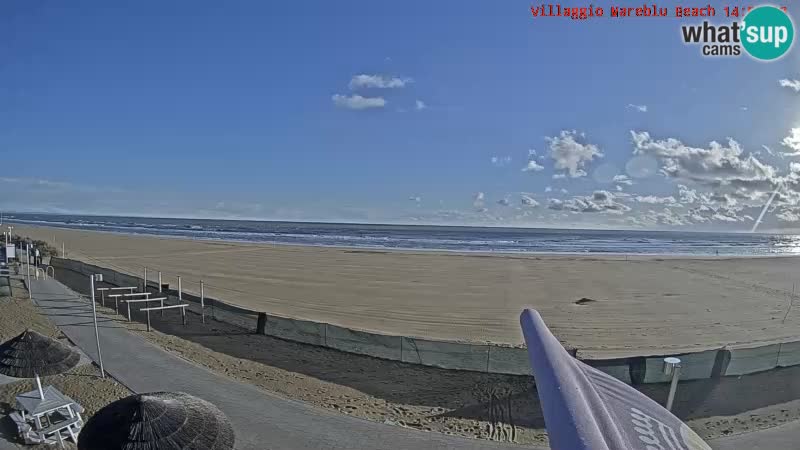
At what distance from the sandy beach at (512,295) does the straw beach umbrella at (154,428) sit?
876cm

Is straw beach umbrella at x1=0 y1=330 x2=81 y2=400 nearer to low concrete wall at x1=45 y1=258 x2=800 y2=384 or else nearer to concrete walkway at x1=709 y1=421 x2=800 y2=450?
low concrete wall at x1=45 y1=258 x2=800 y2=384

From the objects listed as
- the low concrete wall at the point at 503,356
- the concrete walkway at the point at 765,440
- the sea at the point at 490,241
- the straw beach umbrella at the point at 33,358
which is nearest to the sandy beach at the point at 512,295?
the low concrete wall at the point at 503,356

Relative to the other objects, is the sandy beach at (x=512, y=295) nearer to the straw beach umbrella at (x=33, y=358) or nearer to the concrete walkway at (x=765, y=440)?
the concrete walkway at (x=765, y=440)

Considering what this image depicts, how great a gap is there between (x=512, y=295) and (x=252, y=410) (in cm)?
1481

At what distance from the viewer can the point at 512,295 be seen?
66.4 feet

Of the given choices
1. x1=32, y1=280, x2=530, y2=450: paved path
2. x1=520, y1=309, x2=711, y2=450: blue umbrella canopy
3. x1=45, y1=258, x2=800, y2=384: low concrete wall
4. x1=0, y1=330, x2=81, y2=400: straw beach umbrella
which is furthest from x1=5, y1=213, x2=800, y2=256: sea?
x1=520, y1=309, x2=711, y2=450: blue umbrella canopy

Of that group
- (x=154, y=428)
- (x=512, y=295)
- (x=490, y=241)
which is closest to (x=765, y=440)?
(x=154, y=428)

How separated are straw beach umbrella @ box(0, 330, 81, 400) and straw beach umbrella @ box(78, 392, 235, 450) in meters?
2.70

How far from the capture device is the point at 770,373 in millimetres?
9711

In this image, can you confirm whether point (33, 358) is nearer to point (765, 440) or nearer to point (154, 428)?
point (154, 428)

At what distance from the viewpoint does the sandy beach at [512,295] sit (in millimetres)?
13803

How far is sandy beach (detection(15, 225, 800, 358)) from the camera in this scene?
13803 millimetres

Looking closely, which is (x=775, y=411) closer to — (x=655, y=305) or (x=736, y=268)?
(x=655, y=305)

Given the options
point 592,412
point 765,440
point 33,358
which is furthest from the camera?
point 765,440
